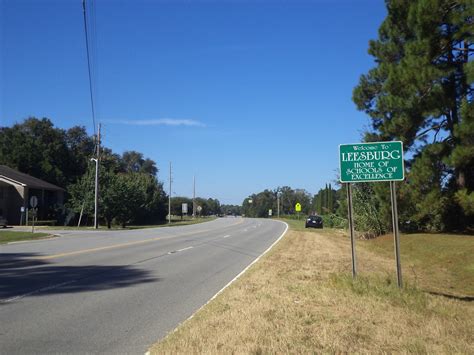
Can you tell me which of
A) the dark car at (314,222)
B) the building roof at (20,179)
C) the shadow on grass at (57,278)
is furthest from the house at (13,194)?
the shadow on grass at (57,278)

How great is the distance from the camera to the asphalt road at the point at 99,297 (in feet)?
22.0

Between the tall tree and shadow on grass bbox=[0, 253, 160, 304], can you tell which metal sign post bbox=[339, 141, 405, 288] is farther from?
the tall tree

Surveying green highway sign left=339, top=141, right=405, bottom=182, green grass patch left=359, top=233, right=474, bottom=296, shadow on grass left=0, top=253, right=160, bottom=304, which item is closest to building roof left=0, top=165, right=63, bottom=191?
shadow on grass left=0, top=253, right=160, bottom=304

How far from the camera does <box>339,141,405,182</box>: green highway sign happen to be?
457 inches

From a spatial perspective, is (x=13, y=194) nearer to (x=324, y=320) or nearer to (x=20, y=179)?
(x=20, y=179)

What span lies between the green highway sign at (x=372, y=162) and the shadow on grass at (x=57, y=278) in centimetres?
558

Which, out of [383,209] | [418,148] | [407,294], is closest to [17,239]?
[383,209]

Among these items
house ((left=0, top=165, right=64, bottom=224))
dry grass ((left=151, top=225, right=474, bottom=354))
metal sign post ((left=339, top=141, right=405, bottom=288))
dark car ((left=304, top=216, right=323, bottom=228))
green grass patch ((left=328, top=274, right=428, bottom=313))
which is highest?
house ((left=0, top=165, right=64, bottom=224))

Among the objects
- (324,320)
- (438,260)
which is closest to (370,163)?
(324,320)

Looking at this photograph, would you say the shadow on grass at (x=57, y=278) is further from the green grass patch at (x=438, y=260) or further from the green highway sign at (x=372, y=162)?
the green grass patch at (x=438, y=260)

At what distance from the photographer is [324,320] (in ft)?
24.8

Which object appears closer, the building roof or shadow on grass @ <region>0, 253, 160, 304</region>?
shadow on grass @ <region>0, 253, 160, 304</region>

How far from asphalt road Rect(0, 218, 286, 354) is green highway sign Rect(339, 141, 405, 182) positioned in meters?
4.22

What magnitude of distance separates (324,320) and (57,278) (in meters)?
7.28
